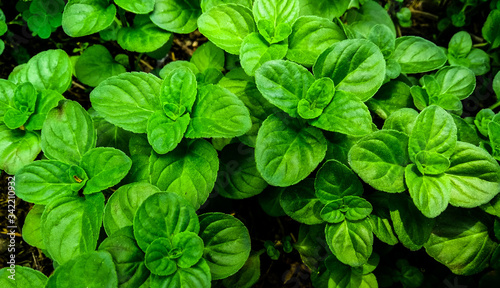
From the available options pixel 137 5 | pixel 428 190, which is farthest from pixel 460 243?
pixel 137 5

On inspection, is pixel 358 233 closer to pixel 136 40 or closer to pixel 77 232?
A: pixel 77 232

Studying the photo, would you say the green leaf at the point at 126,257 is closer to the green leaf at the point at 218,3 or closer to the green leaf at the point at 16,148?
the green leaf at the point at 16,148

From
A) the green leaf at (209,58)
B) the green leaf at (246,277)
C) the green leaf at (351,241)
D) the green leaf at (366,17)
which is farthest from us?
the green leaf at (366,17)

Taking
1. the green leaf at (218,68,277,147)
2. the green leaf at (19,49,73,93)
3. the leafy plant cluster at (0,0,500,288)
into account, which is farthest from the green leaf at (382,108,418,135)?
the green leaf at (19,49,73,93)

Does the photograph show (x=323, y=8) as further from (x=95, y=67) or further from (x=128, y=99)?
(x=95, y=67)

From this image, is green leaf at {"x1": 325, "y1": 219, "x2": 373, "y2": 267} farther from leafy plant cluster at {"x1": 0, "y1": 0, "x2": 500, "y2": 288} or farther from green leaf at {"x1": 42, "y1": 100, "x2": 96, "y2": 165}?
green leaf at {"x1": 42, "y1": 100, "x2": 96, "y2": 165}

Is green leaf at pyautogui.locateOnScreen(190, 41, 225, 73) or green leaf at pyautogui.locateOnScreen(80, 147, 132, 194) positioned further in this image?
green leaf at pyautogui.locateOnScreen(190, 41, 225, 73)

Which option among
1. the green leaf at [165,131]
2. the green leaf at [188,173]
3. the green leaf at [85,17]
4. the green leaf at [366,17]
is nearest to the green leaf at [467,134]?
the green leaf at [366,17]
